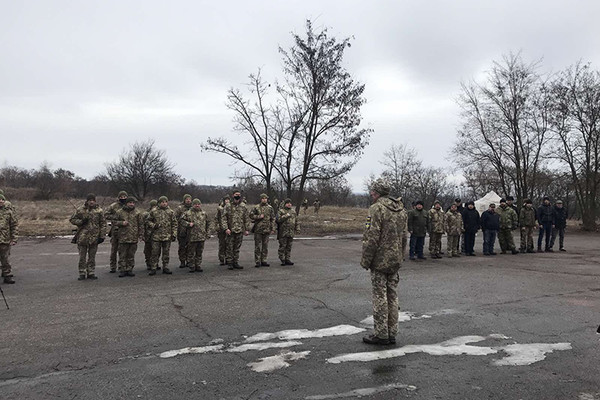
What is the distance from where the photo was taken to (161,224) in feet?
37.1

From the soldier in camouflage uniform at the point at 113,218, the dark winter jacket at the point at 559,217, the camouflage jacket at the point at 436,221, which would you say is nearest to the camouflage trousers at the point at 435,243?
the camouflage jacket at the point at 436,221

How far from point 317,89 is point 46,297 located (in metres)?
20.4

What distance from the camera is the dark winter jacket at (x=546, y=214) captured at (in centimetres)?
1688

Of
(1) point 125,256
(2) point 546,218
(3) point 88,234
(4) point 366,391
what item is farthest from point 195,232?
(2) point 546,218

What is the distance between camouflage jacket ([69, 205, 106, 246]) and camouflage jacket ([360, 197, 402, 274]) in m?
7.51

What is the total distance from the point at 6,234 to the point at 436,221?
40.2 ft

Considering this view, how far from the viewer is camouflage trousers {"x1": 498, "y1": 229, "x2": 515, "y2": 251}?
1634cm

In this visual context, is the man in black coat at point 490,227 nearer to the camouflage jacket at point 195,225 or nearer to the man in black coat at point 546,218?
A: the man in black coat at point 546,218

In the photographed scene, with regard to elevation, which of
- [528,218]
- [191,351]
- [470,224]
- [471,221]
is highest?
[528,218]

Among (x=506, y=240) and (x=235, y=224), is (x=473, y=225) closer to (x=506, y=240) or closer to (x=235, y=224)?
(x=506, y=240)

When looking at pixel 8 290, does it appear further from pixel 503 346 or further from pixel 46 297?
pixel 503 346

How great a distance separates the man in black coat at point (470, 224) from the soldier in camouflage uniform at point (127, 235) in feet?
36.1

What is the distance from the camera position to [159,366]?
16.1ft

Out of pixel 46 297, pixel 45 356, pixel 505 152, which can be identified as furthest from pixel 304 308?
pixel 505 152
